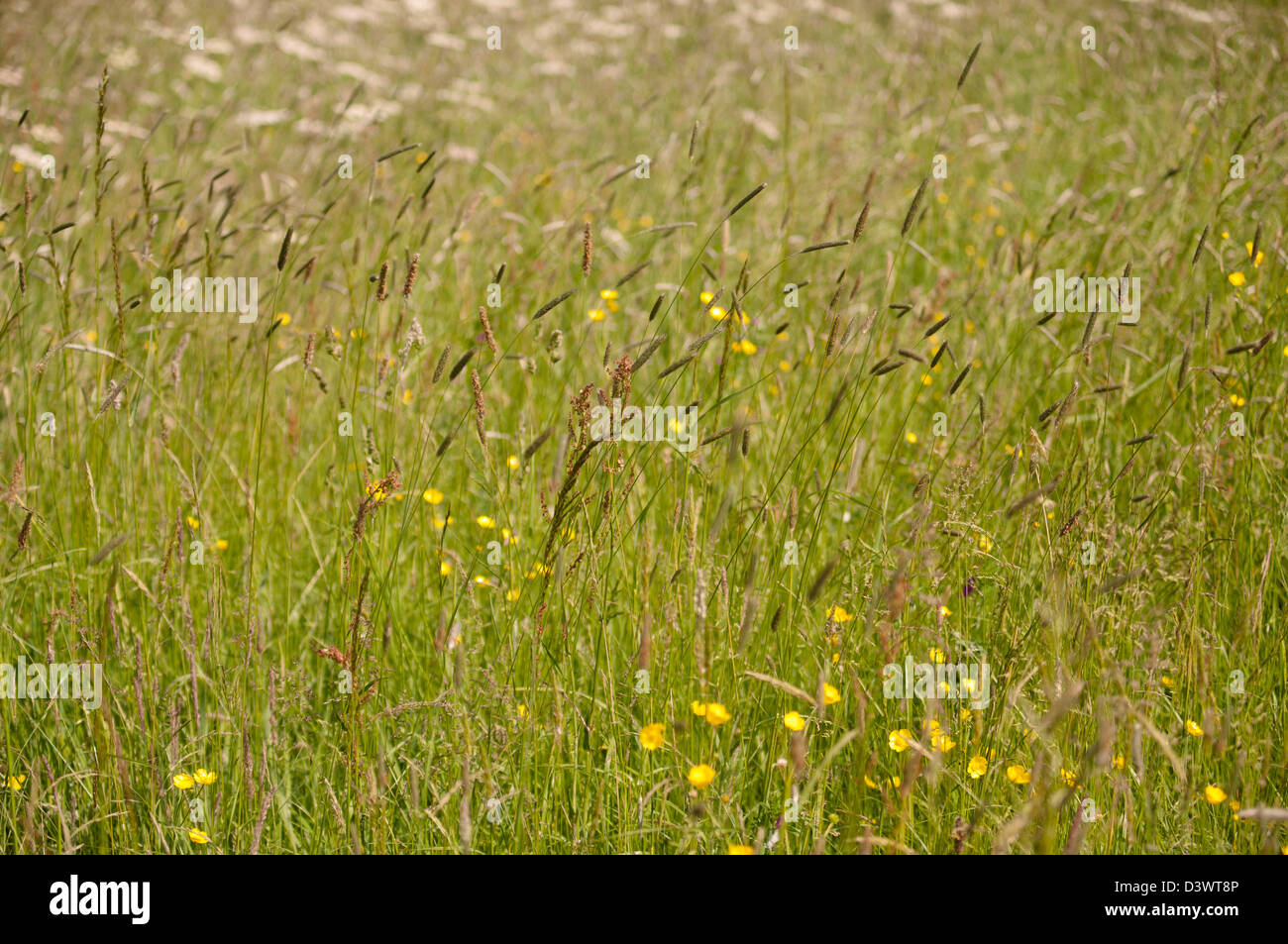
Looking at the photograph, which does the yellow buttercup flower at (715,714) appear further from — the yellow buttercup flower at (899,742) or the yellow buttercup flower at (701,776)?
the yellow buttercup flower at (899,742)

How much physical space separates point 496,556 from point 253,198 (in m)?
2.63

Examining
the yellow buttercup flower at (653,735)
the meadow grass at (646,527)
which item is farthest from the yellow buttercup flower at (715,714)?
the yellow buttercup flower at (653,735)

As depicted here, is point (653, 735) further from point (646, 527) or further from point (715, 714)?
point (646, 527)

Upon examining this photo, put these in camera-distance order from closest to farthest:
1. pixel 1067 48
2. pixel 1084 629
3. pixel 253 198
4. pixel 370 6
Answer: pixel 1084 629 → pixel 253 198 → pixel 1067 48 → pixel 370 6

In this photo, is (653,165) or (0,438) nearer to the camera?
(0,438)

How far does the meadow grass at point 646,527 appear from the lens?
A: 1444mm

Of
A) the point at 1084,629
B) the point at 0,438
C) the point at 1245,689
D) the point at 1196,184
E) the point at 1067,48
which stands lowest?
the point at 1245,689

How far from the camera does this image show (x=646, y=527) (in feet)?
5.30

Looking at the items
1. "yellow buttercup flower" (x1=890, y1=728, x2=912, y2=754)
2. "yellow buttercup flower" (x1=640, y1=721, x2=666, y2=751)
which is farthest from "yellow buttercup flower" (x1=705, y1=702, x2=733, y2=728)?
"yellow buttercup flower" (x1=890, y1=728, x2=912, y2=754)

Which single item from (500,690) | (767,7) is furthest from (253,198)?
(767,7)

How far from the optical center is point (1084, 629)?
1.49 m

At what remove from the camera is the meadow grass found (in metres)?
1.44

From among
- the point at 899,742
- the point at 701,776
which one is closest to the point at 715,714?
the point at 701,776
